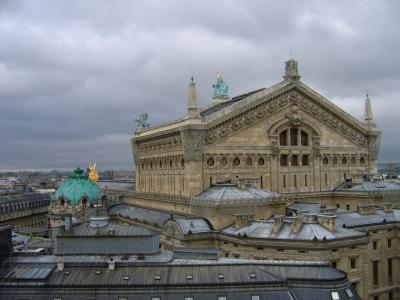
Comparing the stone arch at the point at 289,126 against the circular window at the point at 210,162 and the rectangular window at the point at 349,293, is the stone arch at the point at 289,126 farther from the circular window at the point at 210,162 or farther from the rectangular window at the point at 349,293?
the rectangular window at the point at 349,293

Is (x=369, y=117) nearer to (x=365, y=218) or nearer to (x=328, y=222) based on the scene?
(x=365, y=218)

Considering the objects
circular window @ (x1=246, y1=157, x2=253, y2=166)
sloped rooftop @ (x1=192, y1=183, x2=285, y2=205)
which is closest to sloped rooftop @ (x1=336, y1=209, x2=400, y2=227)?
sloped rooftop @ (x1=192, y1=183, x2=285, y2=205)

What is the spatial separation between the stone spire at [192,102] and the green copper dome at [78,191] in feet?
127

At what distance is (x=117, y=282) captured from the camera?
146 ft

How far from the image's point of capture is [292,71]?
8400cm

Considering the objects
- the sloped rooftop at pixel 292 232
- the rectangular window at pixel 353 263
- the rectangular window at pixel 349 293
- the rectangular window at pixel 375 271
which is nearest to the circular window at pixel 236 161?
the sloped rooftop at pixel 292 232

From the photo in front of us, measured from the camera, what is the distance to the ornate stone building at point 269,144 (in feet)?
250

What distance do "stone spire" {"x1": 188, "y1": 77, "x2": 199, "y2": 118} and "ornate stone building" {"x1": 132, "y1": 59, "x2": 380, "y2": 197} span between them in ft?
0.45

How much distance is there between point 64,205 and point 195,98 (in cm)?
4329

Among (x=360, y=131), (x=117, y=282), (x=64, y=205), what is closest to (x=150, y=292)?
(x=117, y=282)

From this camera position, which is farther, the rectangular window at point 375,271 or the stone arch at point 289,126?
the stone arch at point 289,126

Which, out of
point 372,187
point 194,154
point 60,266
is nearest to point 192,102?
point 194,154

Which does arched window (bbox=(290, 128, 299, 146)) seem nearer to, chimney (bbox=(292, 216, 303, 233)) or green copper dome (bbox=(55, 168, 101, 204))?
chimney (bbox=(292, 216, 303, 233))

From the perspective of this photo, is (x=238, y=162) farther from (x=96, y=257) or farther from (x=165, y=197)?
(x=96, y=257)
